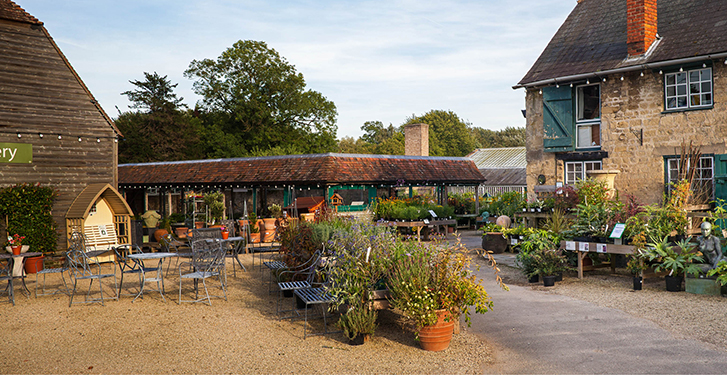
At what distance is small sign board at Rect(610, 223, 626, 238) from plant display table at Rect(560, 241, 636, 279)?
21 centimetres

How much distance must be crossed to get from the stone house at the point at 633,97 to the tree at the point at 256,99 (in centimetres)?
2144

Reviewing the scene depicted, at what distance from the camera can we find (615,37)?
15133mm

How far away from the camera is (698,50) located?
41.9 ft

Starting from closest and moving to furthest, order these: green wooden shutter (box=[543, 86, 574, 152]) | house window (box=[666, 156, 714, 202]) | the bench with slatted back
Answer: the bench with slatted back
house window (box=[666, 156, 714, 202])
green wooden shutter (box=[543, 86, 574, 152])

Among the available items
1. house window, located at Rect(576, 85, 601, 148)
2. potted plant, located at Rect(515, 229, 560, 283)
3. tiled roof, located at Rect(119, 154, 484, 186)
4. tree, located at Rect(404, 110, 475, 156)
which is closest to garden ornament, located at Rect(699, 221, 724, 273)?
Answer: potted plant, located at Rect(515, 229, 560, 283)

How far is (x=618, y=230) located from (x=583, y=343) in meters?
3.78

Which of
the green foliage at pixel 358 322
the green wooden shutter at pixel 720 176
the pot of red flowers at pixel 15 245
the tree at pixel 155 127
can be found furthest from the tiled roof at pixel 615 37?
the tree at pixel 155 127

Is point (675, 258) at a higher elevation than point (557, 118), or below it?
below

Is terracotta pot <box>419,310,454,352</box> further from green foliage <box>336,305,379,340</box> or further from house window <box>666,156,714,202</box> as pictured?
house window <box>666,156,714,202</box>

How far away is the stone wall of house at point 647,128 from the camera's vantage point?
12.8m

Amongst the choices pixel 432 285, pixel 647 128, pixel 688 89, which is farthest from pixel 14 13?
pixel 688 89

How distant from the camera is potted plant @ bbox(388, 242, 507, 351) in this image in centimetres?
532

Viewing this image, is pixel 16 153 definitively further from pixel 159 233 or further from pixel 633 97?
pixel 633 97

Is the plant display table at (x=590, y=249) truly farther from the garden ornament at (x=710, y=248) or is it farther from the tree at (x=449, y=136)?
the tree at (x=449, y=136)
